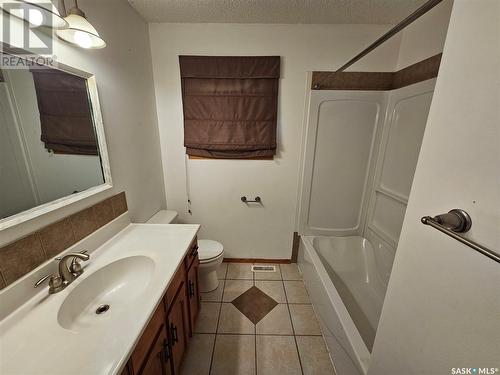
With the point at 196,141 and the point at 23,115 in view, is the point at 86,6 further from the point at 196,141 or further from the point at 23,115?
the point at 196,141

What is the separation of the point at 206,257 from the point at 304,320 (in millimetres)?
972

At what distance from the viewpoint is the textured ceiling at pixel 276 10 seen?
4.57 feet

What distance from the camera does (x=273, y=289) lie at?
75.9 inches

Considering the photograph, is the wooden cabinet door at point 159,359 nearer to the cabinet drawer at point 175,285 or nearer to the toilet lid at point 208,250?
the cabinet drawer at point 175,285

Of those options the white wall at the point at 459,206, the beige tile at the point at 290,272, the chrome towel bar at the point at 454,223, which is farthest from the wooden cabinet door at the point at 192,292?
the chrome towel bar at the point at 454,223

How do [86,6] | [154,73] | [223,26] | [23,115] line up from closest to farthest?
[23,115], [86,6], [223,26], [154,73]

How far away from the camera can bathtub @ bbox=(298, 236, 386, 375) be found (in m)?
1.13

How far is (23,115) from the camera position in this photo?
0.80m

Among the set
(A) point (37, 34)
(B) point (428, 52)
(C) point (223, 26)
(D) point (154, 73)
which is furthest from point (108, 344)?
(B) point (428, 52)

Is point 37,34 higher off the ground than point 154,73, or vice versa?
point 154,73

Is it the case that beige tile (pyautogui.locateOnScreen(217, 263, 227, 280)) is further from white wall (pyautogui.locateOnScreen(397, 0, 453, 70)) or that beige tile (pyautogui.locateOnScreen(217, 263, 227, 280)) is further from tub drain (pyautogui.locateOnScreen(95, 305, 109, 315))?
white wall (pyautogui.locateOnScreen(397, 0, 453, 70))

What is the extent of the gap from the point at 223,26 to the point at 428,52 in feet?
5.26

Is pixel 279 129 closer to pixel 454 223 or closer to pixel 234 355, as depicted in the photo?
pixel 454 223

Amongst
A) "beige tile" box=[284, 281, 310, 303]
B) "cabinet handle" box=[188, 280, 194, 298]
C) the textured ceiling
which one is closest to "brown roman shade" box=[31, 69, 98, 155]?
the textured ceiling
